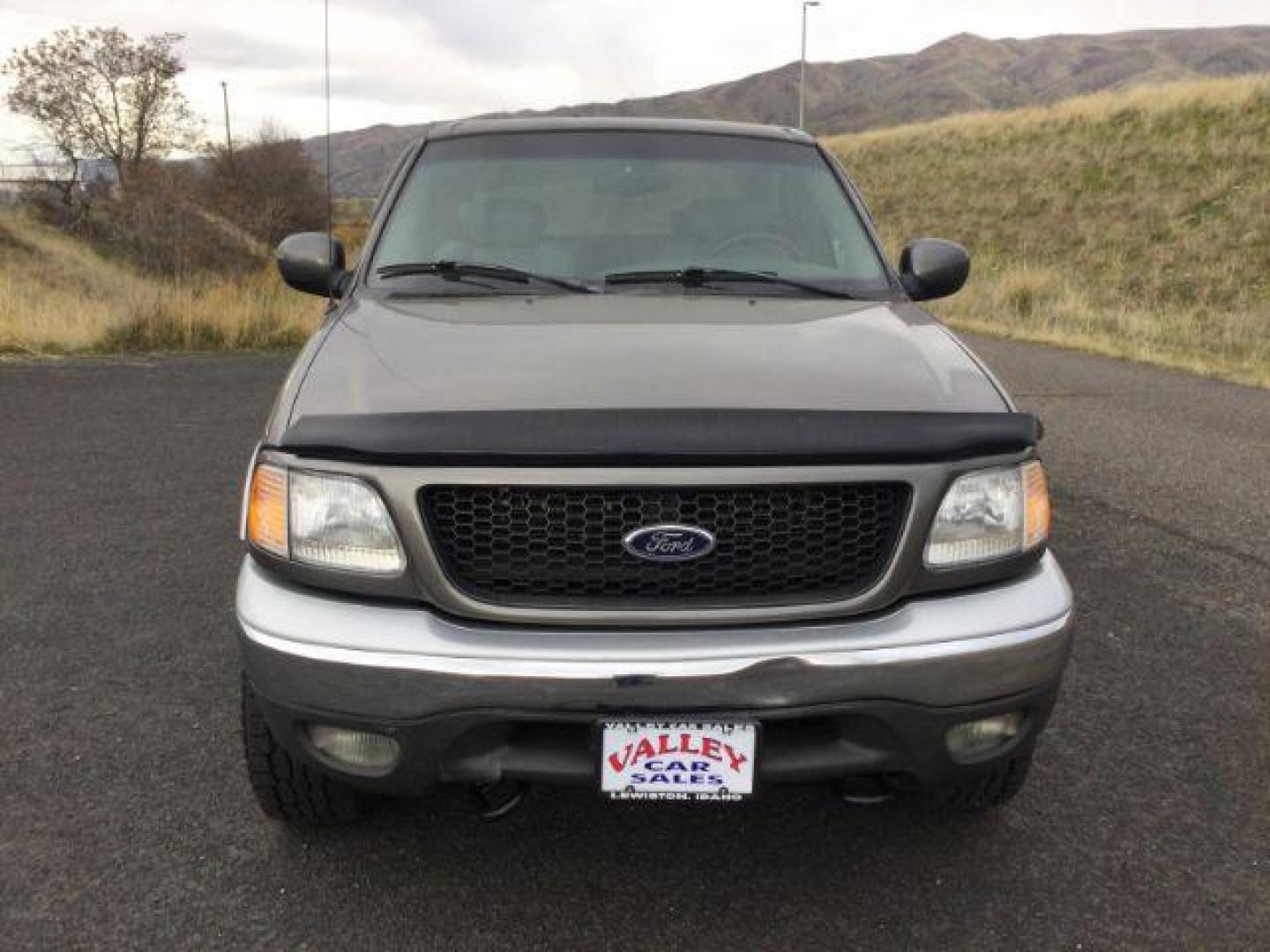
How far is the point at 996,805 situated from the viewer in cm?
243

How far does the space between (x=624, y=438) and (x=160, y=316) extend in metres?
9.83

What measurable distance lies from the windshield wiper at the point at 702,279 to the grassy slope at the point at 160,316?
861 cm

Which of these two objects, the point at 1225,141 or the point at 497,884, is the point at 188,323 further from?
the point at 1225,141

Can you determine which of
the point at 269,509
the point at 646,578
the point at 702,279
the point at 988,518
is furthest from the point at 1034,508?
the point at 269,509

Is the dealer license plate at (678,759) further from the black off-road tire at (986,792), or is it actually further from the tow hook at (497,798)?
the black off-road tire at (986,792)

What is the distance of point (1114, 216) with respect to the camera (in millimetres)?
22422

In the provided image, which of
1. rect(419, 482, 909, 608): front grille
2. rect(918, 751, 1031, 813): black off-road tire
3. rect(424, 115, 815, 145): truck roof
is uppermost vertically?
rect(424, 115, 815, 145): truck roof

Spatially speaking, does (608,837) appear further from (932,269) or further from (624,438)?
(932,269)

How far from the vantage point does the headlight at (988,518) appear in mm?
1956

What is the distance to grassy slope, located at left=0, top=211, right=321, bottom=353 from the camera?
971 centimetres

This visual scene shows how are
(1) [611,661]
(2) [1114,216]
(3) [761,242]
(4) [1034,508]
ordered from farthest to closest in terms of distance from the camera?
(2) [1114,216]
(3) [761,242]
(4) [1034,508]
(1) [611,661]

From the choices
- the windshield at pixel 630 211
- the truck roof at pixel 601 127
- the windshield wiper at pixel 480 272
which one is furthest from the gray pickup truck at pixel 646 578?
the truck roof at pixel 601 127

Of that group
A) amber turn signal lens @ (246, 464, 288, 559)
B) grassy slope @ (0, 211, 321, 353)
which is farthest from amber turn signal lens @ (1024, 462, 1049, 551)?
grassy slope @ (0, 211, 321, 353)

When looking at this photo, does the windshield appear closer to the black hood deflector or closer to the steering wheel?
the steering wheel
